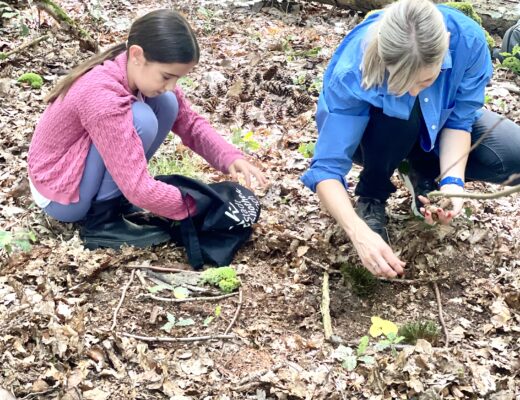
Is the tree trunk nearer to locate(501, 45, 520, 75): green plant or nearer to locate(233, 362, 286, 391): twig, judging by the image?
locate(501, 45, 520, 75): green plant

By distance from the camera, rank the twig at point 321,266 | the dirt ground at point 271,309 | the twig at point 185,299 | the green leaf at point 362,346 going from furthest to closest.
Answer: the twig at point 321,266 → the twig at point 185,299 → the green leaf at point 362,346 → the dirt ground at point 271,309

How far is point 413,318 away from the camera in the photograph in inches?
A: 111

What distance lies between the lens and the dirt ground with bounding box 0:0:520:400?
2.34 m

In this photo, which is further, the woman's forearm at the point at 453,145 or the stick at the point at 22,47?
the stick at the point at 22,47

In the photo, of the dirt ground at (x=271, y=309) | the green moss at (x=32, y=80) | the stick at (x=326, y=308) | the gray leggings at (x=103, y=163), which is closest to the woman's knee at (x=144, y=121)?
the gray leggings at (x=103, y=163)

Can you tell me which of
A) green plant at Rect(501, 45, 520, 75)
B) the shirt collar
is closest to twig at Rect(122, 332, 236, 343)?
the shirt collar

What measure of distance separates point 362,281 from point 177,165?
1434 mm

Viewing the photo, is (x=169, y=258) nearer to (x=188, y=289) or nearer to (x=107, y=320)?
(x=188, y=289)

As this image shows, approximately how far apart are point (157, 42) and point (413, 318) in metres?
1.69

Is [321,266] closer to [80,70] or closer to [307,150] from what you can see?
[307,150]

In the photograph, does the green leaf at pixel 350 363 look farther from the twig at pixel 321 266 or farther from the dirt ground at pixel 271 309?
the twig at pixel 321 266

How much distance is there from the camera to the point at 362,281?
294 cm

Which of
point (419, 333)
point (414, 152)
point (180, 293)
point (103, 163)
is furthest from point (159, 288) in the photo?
point (414, 152)

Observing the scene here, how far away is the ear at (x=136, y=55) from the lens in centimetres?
279
